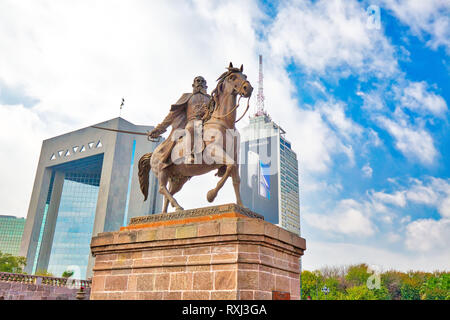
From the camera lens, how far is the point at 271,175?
86.6m

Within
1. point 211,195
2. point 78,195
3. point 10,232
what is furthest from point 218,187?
point 10,232

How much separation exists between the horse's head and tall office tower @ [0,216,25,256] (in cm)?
12719

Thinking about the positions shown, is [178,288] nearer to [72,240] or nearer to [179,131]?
[179,131]

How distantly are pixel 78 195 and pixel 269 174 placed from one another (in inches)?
1613

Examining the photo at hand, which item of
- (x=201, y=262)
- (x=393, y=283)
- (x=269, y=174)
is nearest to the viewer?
(x=201, y=262)

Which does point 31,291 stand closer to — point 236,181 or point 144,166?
point 144,166

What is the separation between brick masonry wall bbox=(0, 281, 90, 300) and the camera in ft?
68.0

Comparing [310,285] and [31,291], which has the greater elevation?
[310,285]

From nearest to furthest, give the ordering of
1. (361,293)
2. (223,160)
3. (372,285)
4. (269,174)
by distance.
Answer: (223,160) → (361,293) → (372,285) → (269,174)

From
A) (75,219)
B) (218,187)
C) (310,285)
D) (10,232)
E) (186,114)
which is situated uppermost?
(10,232)

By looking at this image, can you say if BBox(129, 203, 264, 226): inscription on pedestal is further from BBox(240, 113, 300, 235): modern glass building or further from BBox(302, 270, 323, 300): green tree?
BBox(240, 113, 300, 235): modern glass building

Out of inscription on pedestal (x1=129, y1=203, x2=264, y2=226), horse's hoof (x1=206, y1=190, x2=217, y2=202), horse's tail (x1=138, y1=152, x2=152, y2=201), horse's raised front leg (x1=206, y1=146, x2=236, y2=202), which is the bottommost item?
inscription on pedestal (x1=129, y1=203, x2=264, y2=226)

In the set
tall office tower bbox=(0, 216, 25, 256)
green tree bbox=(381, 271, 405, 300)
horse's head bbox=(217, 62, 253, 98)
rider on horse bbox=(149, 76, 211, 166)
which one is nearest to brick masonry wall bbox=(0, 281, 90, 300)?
rider on horse bbox=(149, 76, 211, 166)

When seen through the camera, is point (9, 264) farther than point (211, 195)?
Yes
